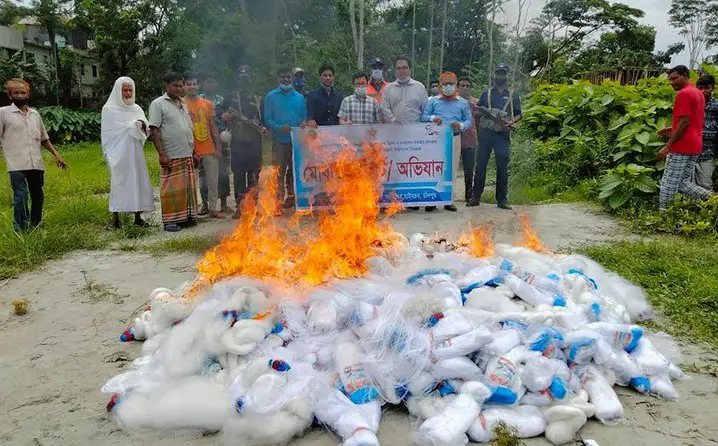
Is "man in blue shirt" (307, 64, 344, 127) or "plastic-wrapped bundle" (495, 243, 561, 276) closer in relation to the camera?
"plastic-wrapped bundle" (495, 243, 561, 276)

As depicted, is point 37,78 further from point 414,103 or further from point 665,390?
→ point 665,390

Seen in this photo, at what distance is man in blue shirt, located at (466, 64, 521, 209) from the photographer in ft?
27.0

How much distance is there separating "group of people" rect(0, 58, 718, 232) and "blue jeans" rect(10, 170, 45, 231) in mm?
13

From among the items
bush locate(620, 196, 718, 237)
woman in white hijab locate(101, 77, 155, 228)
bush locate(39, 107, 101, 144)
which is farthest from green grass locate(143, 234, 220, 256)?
bush locate(39, 107, 101, 144)

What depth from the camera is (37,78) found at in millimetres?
29234

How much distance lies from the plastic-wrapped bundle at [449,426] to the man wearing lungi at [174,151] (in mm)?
5555

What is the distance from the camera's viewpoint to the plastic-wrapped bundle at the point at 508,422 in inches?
114

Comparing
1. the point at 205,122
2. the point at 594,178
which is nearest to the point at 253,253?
the point at 205,122

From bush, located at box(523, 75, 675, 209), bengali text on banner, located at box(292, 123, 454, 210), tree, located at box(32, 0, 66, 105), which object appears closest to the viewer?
bengali text on banner, located at box(292, 123, 454, 210)

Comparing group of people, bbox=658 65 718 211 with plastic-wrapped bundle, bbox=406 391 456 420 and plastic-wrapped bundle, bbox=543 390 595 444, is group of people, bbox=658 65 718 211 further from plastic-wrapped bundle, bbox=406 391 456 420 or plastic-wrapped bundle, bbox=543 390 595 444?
plastic-wrapped bundle, bbox=406 391 456 420

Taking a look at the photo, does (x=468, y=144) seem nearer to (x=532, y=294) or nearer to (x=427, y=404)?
(x=532, y=294)

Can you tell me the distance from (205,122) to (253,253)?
3973 millimetres

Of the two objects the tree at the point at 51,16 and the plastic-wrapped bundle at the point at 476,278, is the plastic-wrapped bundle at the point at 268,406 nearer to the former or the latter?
the plastic-wrapped bundle at the point at 476,278

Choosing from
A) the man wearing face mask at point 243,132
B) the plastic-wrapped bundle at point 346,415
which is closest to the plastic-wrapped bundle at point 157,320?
the plastic-wrapped bundle at point 346,415
